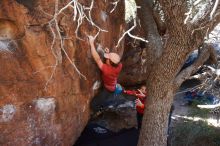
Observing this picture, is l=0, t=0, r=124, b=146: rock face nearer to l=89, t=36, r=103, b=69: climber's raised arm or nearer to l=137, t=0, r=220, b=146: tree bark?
l=89, t=36, r=103, b=69: climber's raised arm

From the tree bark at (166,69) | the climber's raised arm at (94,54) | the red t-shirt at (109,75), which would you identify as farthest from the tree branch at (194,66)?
the climber's raised arm at (94,54)

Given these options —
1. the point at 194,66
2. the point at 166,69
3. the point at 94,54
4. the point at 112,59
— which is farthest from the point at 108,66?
the point at 194,66

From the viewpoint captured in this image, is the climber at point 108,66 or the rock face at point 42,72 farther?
the climber at point 108,66

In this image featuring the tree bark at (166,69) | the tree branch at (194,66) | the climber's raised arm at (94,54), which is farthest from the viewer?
the tree branch at (194,66)

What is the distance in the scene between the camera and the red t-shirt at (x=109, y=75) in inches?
211

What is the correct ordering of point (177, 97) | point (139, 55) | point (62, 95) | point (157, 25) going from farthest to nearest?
point (177, 97)
point (139, 55)
point (157, 25)
point (62, 95)

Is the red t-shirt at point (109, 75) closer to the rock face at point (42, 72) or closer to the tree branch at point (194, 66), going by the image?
the rock face at point (42, 72)

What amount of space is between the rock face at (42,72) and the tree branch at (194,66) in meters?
1.40

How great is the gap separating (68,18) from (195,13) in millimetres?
1982

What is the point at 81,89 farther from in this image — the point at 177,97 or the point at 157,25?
the point at 177,97

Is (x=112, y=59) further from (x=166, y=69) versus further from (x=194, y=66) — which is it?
(x=194, y=66)

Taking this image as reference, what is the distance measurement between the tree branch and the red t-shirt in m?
1.02

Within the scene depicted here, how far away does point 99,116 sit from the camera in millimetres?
7879

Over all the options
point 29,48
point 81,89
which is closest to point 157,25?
point 81,89
